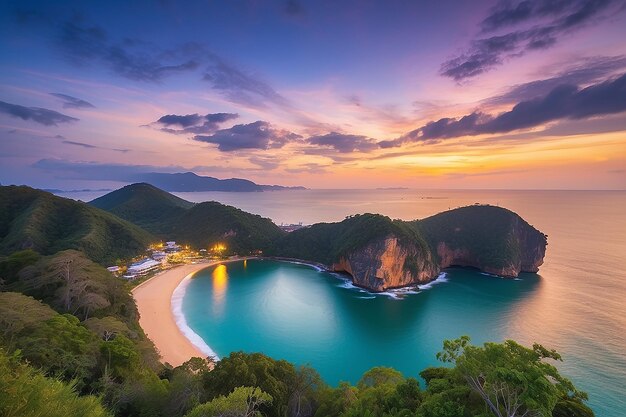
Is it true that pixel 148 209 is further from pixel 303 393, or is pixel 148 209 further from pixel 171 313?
pixel 303 393

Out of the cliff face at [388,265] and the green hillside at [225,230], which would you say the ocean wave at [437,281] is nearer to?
the cliff face at [388,265]

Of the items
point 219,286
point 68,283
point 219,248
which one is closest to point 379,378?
point 68,283

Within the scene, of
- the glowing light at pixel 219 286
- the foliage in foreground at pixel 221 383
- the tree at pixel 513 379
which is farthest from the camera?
the glowing light at pixel 219 286

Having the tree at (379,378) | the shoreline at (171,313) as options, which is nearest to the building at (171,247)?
the shoreline at (171,313)

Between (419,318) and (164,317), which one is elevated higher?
(164,317)

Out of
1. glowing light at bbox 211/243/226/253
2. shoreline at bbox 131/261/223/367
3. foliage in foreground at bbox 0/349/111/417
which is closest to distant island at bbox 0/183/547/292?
glowing light at bbox 211/243/226/253

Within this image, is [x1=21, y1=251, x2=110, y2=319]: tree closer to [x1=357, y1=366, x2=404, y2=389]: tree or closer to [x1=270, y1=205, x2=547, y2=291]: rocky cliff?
[x1=357, y1=366, x2=404, y2=389]: tree
